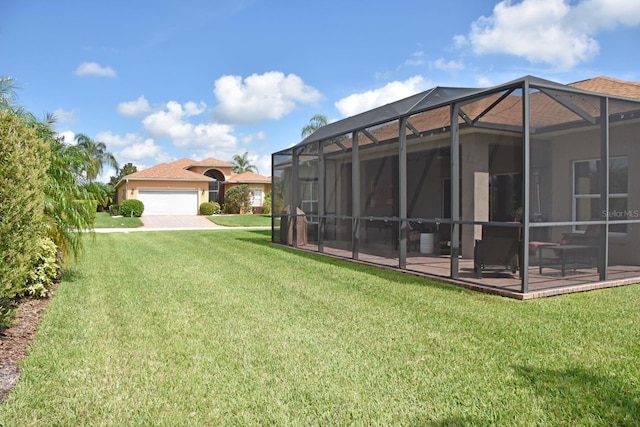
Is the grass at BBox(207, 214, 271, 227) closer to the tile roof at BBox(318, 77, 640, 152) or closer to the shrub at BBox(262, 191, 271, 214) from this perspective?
the shrub at BBox(262, 191, 271, 214)

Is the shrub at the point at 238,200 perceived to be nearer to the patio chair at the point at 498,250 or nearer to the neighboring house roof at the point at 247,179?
the neighboring house roof at the point at 247,179

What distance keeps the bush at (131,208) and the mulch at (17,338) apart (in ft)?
79.1

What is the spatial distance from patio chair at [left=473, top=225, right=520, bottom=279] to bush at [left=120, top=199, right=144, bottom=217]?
26.0m

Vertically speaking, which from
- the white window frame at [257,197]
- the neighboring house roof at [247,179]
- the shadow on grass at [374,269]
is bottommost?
the shadow on grass at [374,269]

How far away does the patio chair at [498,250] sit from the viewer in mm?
7301

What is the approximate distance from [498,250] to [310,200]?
19.7ft

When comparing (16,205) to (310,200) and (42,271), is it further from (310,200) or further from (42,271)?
(310,200)

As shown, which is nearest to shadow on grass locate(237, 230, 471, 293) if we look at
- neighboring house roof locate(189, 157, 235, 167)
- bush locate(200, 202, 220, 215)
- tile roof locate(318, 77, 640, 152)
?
tile roof locate(318, 77, 640, 152)

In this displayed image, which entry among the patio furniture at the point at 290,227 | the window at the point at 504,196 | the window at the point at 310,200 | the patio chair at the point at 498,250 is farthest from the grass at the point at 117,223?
the patio chair at the point at 498,250

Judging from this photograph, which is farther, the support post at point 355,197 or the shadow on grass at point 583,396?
the support post at point 355,197

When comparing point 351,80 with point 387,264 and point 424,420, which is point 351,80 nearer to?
point 387,264

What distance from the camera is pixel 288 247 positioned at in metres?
13.5

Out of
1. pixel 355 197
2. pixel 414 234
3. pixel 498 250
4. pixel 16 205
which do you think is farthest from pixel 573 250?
pixel 16 205

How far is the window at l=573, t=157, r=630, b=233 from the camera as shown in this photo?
28.4 feet
